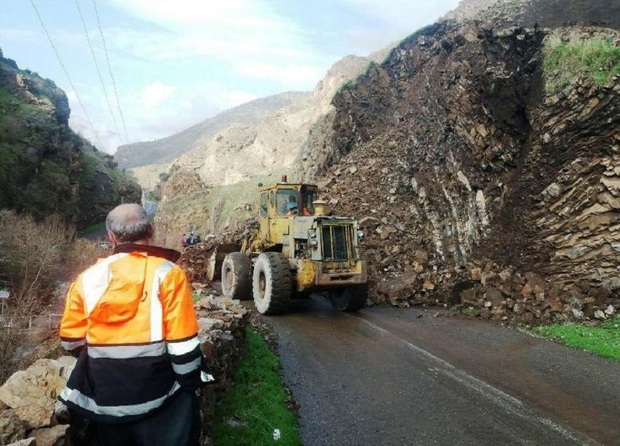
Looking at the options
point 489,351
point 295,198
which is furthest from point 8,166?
point 489,351

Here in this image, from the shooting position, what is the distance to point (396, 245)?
1619 centimetres

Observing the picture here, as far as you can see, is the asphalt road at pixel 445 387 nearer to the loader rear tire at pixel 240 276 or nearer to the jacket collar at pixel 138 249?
the loader rear tire at pixel 240 276

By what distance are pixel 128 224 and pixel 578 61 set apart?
12.3 metres

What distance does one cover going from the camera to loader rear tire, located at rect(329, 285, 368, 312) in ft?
40.3

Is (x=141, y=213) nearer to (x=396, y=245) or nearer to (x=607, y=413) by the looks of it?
(x=607, y=413)

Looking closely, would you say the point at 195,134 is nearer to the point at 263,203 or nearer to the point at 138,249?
the point at 263,203

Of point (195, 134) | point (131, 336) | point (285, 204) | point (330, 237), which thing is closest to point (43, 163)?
point (285, 204)

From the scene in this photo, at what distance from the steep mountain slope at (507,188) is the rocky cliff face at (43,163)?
31625mm

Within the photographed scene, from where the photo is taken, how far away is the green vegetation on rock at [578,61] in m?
11.1

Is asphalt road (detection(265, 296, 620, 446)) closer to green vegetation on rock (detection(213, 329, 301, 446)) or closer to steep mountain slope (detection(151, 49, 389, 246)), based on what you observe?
green vegetation on rock (detection(213, 329, 301, 446))

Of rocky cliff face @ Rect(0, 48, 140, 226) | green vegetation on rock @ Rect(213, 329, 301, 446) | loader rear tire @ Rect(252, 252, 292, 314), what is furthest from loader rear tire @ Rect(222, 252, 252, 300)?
rocky cliff face @ Rect(0, 48, 140, 226)

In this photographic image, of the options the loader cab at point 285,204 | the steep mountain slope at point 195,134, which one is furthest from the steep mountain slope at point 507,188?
the steep mountain slope at point 195,134

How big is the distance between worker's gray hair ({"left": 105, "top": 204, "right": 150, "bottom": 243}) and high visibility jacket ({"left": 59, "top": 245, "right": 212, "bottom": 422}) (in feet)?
0.49

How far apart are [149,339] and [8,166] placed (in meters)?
42.5
